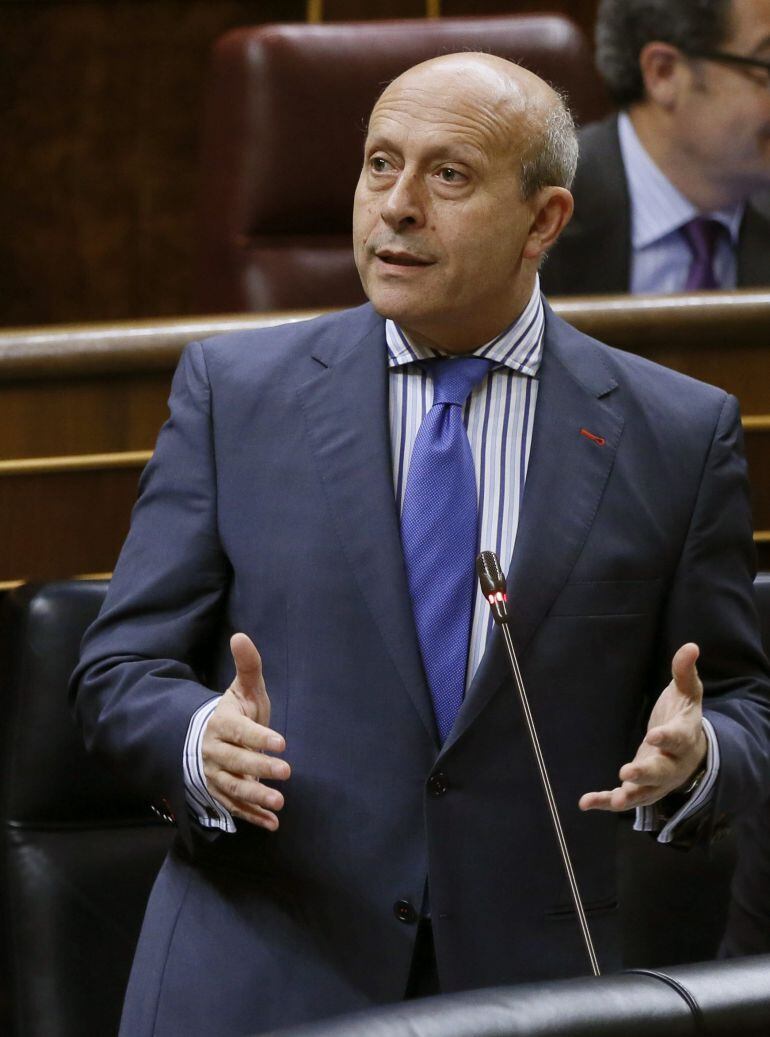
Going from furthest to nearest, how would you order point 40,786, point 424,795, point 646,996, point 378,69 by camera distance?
point 378,69
point 40,786
point 424,795
point 646,996

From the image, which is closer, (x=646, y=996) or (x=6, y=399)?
(x=646, y=996)

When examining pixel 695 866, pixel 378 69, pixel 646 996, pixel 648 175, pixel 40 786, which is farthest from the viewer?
pixel 378 69

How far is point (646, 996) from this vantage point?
68cm

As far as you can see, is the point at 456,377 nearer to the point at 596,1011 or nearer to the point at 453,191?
the point at 453,191

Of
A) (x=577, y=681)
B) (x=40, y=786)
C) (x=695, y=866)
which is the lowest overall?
(x=695, y=866)

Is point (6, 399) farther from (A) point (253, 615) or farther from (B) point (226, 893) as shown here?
(B) point (226, 893)

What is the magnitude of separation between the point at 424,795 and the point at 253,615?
174 millimetres

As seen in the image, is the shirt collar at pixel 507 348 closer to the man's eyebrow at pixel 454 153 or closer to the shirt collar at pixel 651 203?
the man's eyebrow at pixel 454 153

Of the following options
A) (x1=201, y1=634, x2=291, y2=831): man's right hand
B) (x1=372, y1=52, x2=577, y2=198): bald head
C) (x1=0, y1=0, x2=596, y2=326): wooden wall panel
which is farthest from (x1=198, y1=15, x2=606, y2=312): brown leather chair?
(x1=201, y1=634, x2=291, y2=831): man's right hand

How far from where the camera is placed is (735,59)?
203 cm

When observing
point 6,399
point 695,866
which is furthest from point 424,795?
point 6,399

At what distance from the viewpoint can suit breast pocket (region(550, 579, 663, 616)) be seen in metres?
1.16

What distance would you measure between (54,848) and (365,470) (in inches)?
15.8

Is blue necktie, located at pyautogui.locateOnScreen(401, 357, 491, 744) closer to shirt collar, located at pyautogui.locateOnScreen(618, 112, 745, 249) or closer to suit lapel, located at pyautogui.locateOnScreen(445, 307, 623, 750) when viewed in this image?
suit lapel, located at pyautogui.locateOnScreen(445, 307, 623, 750)
